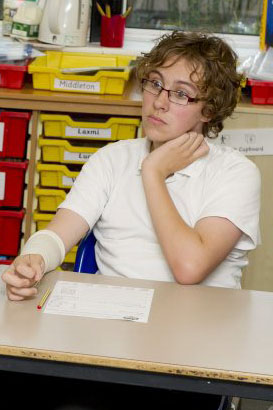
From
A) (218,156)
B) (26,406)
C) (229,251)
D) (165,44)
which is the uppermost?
(165,44)

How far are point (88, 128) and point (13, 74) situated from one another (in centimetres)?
33

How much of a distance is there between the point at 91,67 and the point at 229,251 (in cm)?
124

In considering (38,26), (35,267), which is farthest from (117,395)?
(38,26)

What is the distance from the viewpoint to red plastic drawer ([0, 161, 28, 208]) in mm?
2857

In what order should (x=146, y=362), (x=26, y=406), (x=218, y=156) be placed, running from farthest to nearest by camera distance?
(x=218, y=156), (x=26, y=406), (x=146, y=362)

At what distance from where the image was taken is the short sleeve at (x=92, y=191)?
1888mm

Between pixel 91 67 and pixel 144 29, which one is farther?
pixel 144 29

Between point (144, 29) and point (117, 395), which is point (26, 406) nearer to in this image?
point (117, 395)

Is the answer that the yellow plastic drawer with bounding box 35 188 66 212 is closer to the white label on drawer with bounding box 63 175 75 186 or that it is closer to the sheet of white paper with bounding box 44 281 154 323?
the white label on drawer with bounding box 63 175 75 186

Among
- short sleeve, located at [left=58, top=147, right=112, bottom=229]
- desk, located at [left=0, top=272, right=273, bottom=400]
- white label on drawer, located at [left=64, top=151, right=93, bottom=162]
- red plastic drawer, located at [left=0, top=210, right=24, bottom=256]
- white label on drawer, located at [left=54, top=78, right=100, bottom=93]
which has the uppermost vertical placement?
white label on drawer, located at [left=54, top=78, right=100, bottom=93]

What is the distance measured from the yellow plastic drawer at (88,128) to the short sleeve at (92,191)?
32.8 inches

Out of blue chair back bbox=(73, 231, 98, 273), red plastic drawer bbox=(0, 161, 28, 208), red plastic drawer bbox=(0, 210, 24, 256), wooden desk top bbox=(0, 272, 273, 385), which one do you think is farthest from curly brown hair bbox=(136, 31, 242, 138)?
red plastic drawer bbox=(0, 210, 24, 256)

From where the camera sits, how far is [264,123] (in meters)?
2.77

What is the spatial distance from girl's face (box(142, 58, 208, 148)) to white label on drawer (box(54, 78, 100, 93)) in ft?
2.87
